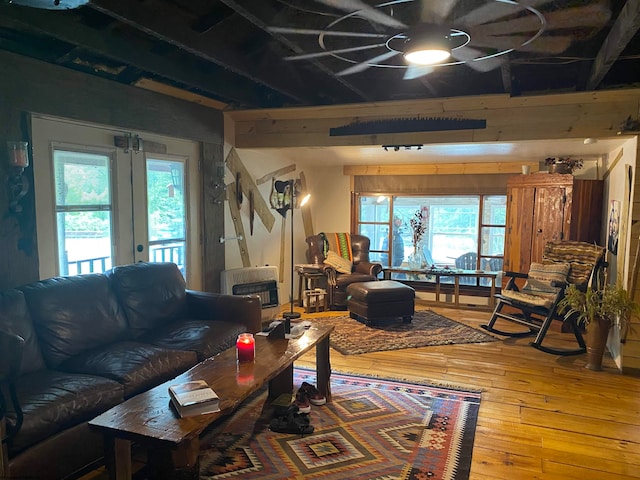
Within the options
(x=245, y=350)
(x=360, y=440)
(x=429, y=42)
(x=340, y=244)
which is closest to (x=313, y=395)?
(x=360, y=440)

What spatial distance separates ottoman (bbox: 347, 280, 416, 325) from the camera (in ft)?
16.4

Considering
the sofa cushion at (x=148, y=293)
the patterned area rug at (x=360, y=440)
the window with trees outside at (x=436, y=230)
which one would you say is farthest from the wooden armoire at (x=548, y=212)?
the sofa cushion at (x=148, y=293)

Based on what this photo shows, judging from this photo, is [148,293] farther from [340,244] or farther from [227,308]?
[340,244]

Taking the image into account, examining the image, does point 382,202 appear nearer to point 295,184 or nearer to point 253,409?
point 295,184

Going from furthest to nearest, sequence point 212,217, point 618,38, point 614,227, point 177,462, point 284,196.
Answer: point 284,196 → point 212,217 → point 614,227 → point 618,38 → point 177,462

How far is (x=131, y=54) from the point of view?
3.19 meters

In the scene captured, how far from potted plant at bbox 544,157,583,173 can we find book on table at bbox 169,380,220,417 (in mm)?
4576

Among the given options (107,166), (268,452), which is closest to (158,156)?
(107,166)

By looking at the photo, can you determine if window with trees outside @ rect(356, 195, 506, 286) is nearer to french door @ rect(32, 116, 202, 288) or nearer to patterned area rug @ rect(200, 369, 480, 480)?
french door @ rect(32, 116, 202, 288)

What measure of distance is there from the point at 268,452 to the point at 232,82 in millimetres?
3140

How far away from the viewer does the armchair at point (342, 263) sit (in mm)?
5754

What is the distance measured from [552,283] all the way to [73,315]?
158 inches

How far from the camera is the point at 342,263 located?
6043 millimetres

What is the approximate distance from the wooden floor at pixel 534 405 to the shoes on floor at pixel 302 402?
2.61 ft
